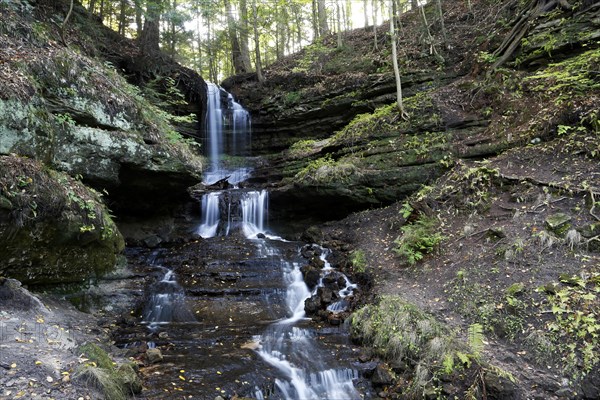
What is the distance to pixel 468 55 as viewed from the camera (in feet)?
45.5

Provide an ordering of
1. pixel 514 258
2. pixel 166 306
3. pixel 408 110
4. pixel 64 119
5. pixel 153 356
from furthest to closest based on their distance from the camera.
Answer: pixel 408 110 → pixel 166 306 → pixel 64 119 → pixel 514 258 → pixel 153 356

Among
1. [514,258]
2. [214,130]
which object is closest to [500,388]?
[514,258]

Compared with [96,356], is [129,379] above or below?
below

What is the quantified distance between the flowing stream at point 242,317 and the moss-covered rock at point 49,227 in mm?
1744


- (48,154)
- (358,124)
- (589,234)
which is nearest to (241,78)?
(358,124)

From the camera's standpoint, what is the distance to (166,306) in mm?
8188

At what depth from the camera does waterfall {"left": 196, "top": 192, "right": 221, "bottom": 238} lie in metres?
13.1

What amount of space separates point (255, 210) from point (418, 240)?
22.2 feet

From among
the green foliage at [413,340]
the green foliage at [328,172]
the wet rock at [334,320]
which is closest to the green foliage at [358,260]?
the wet rock at [334,320]

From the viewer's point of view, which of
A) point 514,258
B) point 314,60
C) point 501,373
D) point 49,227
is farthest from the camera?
point 314,60

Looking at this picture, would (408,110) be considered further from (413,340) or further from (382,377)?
(382,377)

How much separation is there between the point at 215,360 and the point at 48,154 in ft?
16.9

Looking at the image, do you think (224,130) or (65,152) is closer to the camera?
→ (65,152)

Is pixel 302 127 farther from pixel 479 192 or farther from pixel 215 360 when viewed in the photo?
pixel 215 360
